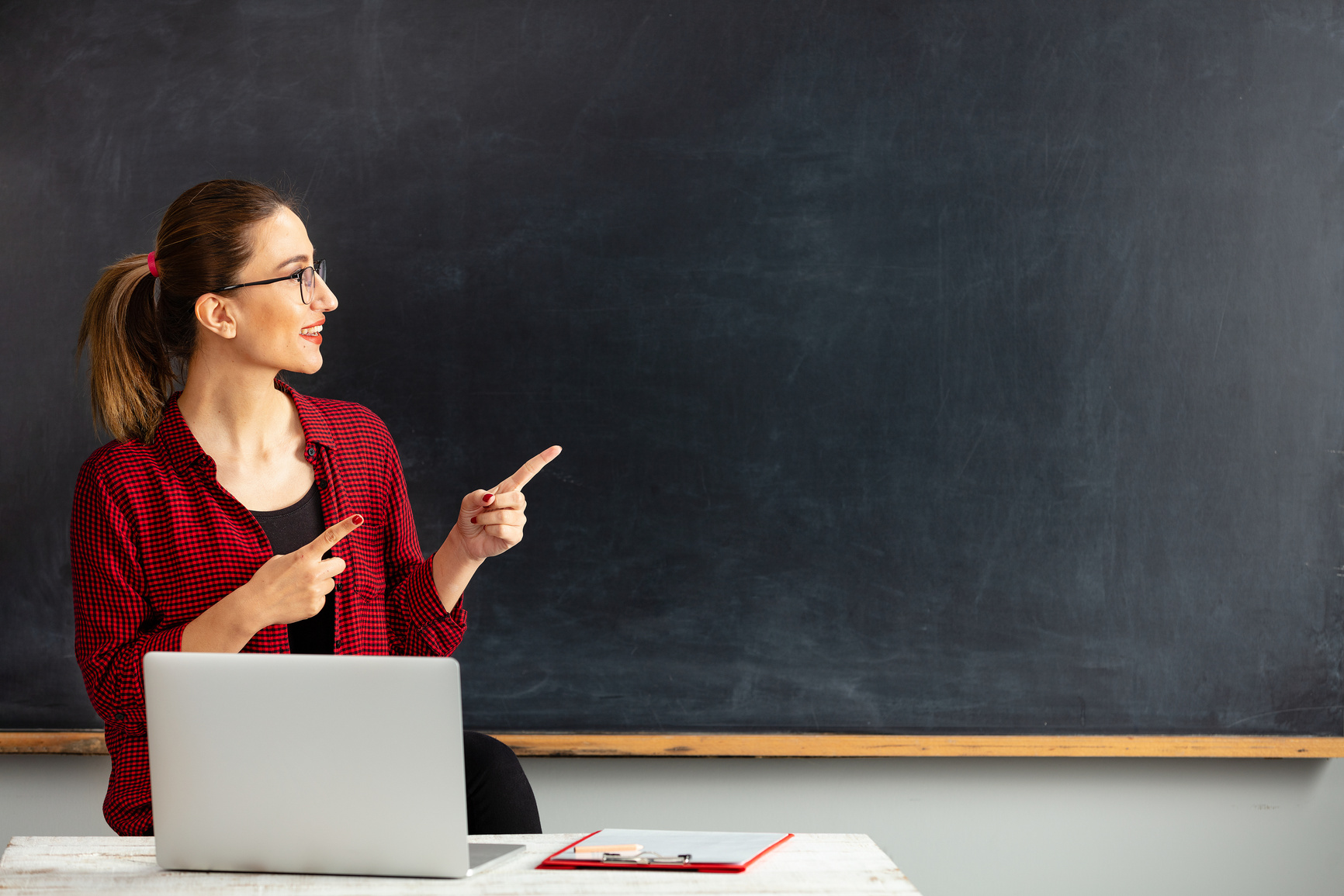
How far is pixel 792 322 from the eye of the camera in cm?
212

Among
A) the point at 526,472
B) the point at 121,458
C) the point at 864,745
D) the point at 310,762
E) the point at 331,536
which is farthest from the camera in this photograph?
the point at 864,745

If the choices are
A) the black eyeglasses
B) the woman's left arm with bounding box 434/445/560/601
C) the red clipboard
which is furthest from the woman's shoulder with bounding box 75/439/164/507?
the red clipboard

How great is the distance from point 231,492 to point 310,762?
0.73 meters

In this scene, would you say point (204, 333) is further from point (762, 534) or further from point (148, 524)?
point (762, 534)

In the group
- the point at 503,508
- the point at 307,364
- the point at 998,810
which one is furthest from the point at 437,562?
the point at 998,810

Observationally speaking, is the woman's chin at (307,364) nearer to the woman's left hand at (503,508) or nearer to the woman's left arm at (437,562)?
the woman's left arm at (437,562)

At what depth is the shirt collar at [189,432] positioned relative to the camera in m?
1.60

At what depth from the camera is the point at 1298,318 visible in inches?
81.7

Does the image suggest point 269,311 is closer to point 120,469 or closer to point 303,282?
point 303,282

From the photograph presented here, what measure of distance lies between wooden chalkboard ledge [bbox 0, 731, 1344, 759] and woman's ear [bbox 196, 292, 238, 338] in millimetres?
944

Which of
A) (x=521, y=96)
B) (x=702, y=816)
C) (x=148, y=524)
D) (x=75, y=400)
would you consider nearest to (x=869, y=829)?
(x=702, y=816)

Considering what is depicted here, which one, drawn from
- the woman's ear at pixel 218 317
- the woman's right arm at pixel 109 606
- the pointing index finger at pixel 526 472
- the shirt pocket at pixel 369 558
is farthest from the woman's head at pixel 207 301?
the pointing index finger at pixel 526 472

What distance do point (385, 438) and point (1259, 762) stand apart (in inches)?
70.3

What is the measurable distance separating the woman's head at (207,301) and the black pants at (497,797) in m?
0.66
